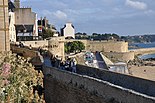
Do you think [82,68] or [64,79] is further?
[82,68]

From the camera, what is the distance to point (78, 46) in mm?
72312

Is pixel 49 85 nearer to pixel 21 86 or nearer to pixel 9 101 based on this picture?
pixel 21 86

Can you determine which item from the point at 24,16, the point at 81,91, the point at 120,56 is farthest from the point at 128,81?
the point at 120,56

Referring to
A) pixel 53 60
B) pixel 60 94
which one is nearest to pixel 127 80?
pixel 60 94

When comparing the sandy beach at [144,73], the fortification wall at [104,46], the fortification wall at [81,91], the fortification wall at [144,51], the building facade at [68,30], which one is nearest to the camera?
the fortification wall at [81,91]

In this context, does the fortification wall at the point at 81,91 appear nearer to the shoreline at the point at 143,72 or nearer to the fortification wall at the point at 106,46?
the shoreline at the point at 143,72

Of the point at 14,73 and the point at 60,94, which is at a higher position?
the point at 14,73

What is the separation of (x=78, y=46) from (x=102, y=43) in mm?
11855

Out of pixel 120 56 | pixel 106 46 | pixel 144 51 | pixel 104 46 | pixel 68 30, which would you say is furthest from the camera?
pixel 144 51

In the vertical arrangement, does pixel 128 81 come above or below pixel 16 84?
below

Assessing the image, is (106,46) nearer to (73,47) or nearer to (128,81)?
(73,47)

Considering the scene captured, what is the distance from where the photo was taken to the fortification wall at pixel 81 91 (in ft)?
34.6

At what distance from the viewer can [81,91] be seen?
1457 centimetres


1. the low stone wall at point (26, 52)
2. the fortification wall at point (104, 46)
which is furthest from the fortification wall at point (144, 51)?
the low stone wall at point (26, 52)
